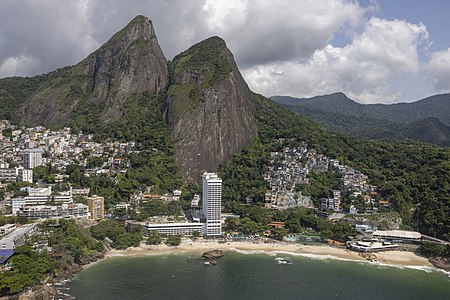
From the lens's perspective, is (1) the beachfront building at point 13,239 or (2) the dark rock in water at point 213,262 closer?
(1) the beachfront building at point 13,239

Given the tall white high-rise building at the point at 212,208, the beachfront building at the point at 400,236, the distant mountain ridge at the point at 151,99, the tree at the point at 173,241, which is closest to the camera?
the tree at the point at 173,241

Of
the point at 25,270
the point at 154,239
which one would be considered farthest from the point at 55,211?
the point at 25,270

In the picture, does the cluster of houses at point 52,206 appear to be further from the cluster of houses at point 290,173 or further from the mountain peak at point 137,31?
the mountain peak at point 137,31

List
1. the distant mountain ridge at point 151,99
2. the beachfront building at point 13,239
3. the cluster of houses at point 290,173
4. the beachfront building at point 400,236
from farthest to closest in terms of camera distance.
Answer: the distant mountain ridge at point 151,99 < the cluster of houses at point 290,173 < the beachfront building at point 400,236 < the beachfront building at point 13,239

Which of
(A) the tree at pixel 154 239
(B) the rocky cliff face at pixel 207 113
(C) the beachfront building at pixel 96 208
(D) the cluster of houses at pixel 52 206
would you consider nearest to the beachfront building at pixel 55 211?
(D) the cluster of houses at pixel 52 206

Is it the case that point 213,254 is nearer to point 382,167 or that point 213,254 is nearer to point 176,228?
point 176,228

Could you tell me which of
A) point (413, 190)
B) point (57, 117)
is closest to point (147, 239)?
point (413, 190)

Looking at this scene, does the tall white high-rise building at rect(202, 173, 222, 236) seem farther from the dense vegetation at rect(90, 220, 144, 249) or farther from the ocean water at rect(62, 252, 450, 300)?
the dense vegetation at rect(90, 220, 144, 249)

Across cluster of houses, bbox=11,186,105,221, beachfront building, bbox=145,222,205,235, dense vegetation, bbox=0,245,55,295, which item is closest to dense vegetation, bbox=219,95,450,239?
beachfront building, bbox=145,222,205,235
